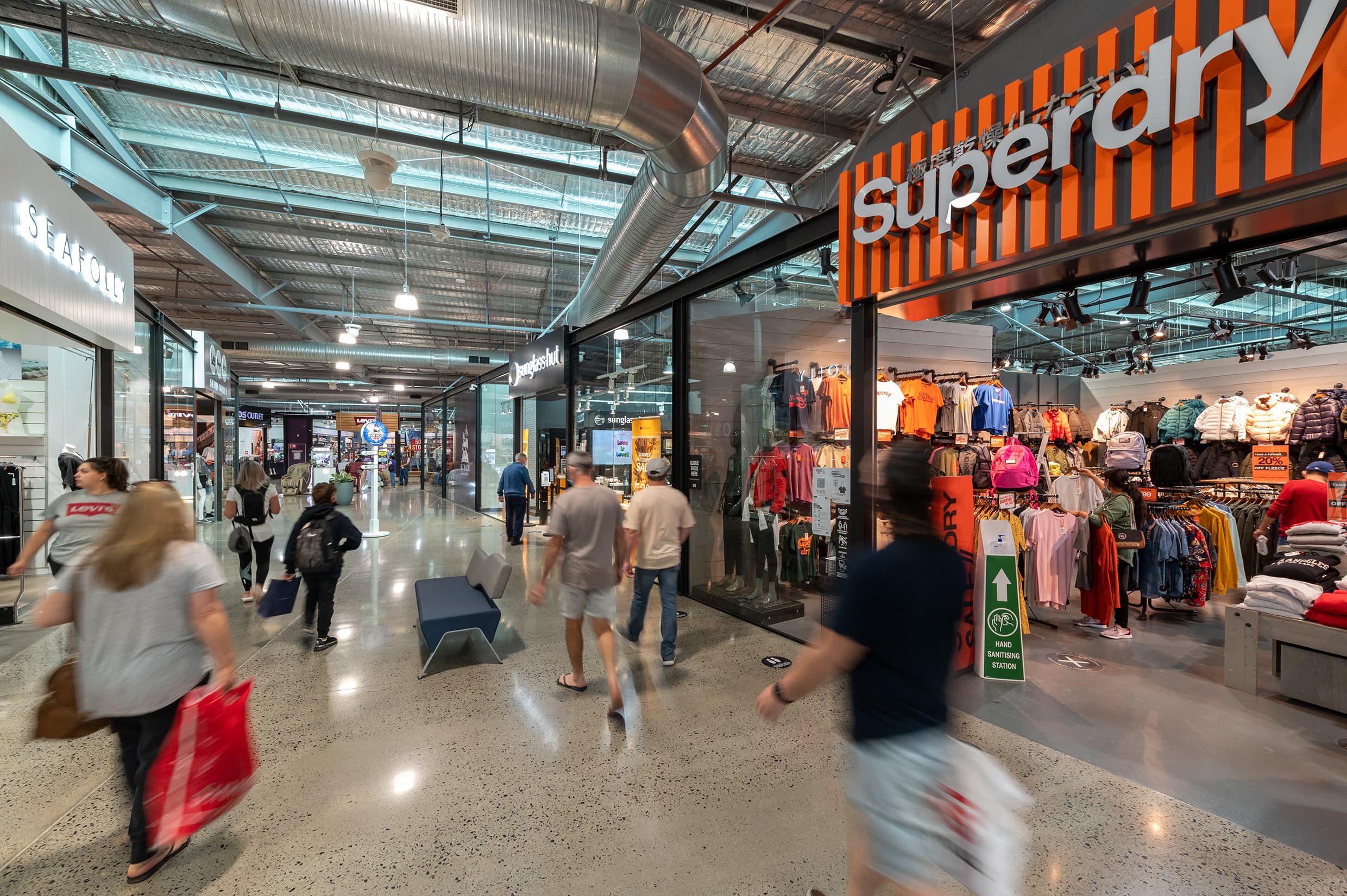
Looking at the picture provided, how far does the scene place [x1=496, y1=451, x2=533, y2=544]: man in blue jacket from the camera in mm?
9859

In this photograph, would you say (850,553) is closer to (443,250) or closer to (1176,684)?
(1176,684)

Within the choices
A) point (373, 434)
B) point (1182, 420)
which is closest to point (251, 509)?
point (373, 434)

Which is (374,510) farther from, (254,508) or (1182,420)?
(1182,420)

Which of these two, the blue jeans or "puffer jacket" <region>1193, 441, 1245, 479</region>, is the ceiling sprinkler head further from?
"puffer jacket" <region>1193, 441, 1245, 479</region>

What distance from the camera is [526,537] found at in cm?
1052

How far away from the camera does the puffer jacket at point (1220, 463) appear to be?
7754mm

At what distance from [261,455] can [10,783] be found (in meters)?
24.2

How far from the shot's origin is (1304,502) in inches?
202

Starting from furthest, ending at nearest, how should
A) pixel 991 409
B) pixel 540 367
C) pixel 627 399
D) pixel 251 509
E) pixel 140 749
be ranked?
pixel 540 367, pixel 627 399, pixel 991 409, pixel 251 509, pixel 140 749

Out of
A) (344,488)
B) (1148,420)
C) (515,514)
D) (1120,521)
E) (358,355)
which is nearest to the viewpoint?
(1120,521)

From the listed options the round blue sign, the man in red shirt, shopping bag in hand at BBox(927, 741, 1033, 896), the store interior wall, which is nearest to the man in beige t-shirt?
shopping bag in hand at BBox(927, 741, 1033, 896)

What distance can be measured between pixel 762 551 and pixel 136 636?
485 cm

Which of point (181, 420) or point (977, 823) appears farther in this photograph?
point (181, 420)

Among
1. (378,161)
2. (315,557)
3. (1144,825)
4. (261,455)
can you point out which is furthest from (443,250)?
(261,455)
